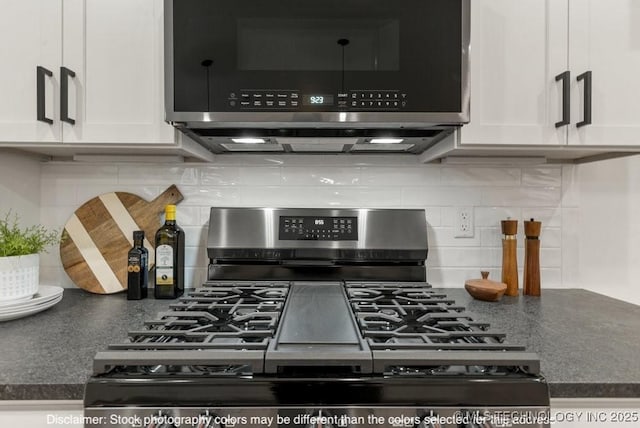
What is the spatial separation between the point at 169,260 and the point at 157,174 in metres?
0.37

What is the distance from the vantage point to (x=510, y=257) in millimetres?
1388

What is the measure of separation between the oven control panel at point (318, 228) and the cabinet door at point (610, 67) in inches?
29.0

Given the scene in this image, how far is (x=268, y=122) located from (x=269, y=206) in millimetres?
492

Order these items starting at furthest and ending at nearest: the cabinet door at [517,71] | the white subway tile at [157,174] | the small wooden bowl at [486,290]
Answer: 1. the white subway tile at [157,174]
2. the small wooden bowl at [486,290]
3. the cabinet door at [517,71]

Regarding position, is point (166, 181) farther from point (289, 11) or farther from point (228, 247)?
point (289, 11)

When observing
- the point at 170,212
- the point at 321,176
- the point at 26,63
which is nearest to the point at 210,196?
the point at 170,212

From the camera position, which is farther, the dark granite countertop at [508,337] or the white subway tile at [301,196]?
the white subway tile at [301,196]

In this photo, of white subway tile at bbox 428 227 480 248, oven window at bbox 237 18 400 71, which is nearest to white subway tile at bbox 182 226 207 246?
oven window at bbox 237 18 400 71

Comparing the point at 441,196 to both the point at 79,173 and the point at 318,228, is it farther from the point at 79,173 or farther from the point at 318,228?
the point at 79,173

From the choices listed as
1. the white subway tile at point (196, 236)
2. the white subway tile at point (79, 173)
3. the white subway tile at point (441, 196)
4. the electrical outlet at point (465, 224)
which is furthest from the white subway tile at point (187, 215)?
the electrical outlet at point (465, 224)

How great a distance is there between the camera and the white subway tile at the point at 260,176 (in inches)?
58.6

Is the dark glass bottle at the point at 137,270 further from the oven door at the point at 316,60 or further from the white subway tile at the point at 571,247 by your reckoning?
the white subway tile at the point at 571,247

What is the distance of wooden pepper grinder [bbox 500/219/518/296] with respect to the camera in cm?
136

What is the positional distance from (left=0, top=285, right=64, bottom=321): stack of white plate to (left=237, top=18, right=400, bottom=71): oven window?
0.86 metres
